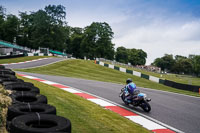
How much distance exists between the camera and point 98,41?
78188mm

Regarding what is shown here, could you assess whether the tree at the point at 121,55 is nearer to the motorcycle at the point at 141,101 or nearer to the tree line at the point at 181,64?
the tree line at the point at 181,64

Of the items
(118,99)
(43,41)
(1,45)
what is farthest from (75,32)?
(118,99)

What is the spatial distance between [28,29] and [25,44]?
238 inches

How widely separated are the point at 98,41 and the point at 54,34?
15939 millimetres

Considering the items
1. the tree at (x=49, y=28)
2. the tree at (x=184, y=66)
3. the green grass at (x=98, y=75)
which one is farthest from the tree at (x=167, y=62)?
the green grass at (x=98, y=75)

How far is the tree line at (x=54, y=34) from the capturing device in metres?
71.1

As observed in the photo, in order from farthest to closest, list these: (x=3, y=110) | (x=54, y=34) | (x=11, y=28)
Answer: (x=11, y=28), (x=54, y=34), (x=3, y=110)

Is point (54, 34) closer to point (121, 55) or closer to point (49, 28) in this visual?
point (49, 28)

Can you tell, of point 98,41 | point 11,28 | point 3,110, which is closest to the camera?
point 3,110

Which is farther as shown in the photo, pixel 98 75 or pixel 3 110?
pixel 98 75

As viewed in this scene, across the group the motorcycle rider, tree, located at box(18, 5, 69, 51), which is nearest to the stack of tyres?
the motorcycle rider

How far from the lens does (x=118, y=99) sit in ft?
34.3

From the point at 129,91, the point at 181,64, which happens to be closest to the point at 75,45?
the point at 181,64

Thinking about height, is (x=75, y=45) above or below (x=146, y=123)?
above
